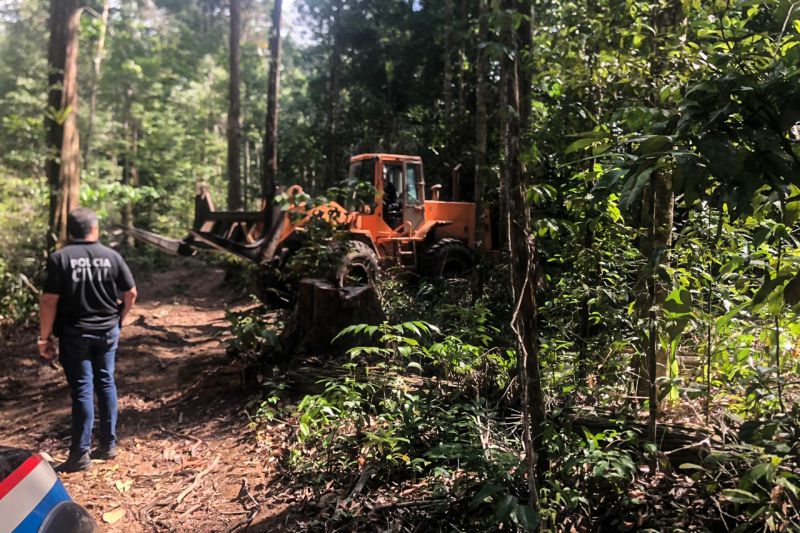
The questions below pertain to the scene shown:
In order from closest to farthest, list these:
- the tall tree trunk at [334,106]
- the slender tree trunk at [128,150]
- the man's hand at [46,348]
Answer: the man's hand at [46,348], the tall tree trunk at [334,106], the slender tree trunk at [128,150]

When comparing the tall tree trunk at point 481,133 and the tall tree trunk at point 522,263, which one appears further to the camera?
the tall tree trunk at point 481,133

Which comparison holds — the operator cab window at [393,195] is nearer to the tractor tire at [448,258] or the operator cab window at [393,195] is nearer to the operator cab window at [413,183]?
the operator cab window at [413,183]

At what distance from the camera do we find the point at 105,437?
4.86 m

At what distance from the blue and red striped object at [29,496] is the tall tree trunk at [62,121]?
829cm

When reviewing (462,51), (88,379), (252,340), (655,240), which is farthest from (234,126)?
(655,240)

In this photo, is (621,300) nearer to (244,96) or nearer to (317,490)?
(317,490)

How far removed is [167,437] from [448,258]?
6856 millimetres

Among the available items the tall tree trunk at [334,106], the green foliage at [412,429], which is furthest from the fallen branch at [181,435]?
the tall tree trunk at [334,106]

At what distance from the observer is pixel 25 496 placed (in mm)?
2184

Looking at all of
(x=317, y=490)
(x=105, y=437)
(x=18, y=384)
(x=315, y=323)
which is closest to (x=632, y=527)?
(x=317, y=490)

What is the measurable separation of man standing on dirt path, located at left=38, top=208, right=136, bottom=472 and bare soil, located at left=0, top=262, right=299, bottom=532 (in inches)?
12.2

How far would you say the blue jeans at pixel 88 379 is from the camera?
4613 millimetres

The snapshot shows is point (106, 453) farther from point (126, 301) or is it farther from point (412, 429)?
point (412, 429)

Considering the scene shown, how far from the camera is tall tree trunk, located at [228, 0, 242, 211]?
56.5 ft
